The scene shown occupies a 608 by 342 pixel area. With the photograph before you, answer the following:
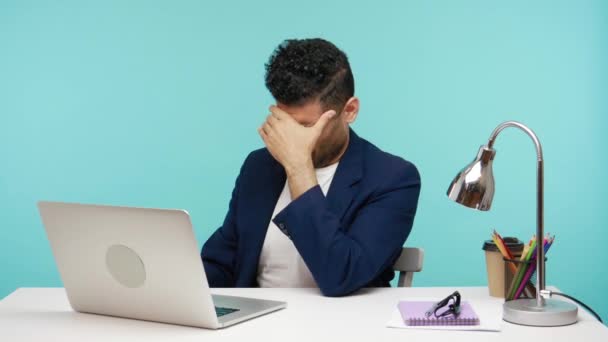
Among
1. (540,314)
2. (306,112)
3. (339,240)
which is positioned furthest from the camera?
(306,112)

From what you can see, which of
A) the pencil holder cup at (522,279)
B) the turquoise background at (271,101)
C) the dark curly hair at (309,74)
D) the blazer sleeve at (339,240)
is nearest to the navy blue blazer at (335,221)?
the blazer sleeve at (339,240)

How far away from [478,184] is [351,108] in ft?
2.07

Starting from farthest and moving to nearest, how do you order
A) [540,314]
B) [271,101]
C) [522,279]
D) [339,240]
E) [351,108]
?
[271,101], [351,108], [339,240], [522,279], [540,314]

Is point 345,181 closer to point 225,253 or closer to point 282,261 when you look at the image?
point 282,261

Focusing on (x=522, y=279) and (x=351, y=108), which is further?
(x=351, y=108)

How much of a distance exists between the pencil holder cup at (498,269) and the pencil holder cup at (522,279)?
17 millimetres

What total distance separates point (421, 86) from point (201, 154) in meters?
0.93

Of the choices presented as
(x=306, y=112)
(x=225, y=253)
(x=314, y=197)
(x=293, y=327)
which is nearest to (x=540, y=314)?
(x=293, y=327)

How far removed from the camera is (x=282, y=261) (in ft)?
7.09

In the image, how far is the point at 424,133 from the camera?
336cm

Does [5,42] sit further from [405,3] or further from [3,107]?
[405,3]

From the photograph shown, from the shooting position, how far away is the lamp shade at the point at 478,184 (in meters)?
1.65

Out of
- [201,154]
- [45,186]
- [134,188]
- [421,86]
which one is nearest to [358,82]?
[421,86]

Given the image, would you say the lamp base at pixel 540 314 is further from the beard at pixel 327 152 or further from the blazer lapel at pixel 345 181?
the beard at pixel 327 152
